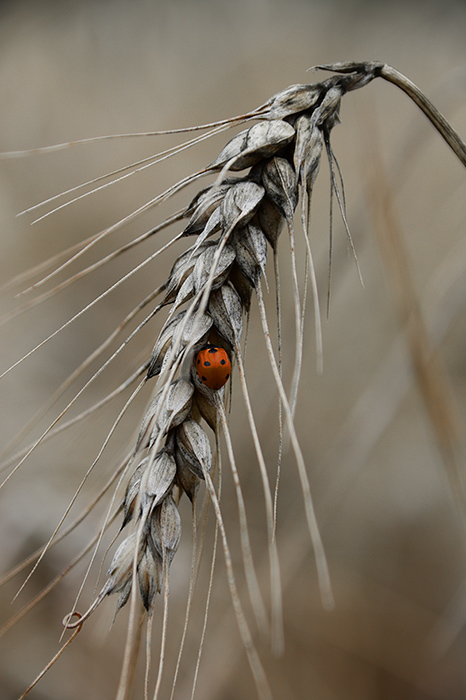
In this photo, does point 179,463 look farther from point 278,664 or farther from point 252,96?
point 252,96

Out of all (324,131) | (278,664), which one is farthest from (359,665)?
(324,131)

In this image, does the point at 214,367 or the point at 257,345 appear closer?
the point at 214,367

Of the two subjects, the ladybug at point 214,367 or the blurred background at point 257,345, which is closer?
the ladybug at point 214,367

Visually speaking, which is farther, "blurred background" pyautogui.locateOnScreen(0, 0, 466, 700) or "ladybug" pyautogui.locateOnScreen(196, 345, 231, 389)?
"blurred background" pyautogui.locateOnScreen(0, 0, 466, 700)
